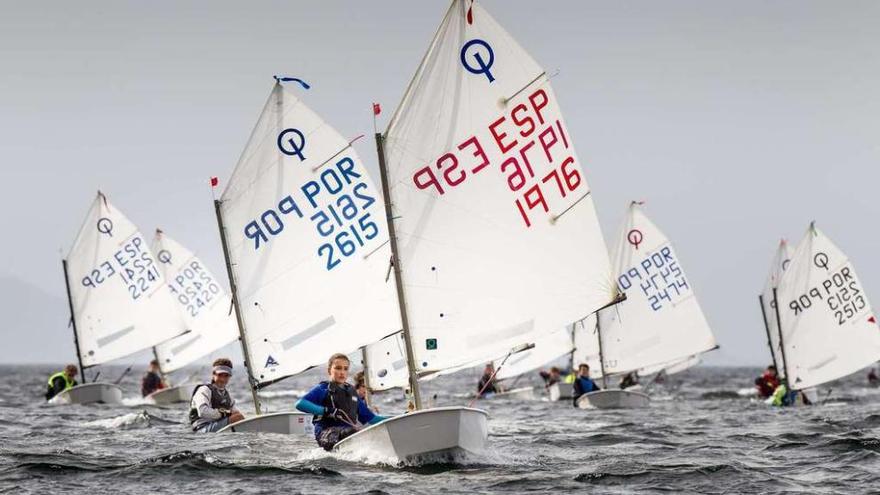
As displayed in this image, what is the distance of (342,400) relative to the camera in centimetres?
1689

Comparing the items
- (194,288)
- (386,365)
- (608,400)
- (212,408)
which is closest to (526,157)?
(212,408)

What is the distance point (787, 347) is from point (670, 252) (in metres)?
5.01

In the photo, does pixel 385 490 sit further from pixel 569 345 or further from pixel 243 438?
pixel 569 345

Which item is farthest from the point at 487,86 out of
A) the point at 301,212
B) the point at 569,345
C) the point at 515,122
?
the point at 569,345

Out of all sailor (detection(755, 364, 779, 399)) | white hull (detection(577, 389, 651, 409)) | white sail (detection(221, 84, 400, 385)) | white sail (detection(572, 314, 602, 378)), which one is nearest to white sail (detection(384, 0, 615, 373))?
white sail (detection(221, 84, 400, 385))

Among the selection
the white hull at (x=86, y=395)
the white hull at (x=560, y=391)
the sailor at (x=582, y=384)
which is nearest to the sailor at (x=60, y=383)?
the white hull at (x=86, y=395)

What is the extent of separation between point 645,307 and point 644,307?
3 cm

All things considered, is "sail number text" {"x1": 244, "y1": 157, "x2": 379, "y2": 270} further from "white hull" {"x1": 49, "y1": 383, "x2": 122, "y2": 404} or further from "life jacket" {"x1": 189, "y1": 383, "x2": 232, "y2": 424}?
"white hull" {"x1": 49, "y1": 383, "x2": 122, "y2": 404}

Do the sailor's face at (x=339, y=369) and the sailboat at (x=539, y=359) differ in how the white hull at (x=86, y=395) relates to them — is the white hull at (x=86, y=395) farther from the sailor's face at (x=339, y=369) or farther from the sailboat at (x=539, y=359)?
the sailor's face at (x=339, y=369)

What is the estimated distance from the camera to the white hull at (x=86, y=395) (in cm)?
3622

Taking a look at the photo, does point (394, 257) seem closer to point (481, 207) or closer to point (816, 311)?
point (481, 207)

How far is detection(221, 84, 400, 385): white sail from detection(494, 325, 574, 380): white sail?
63.8 ft

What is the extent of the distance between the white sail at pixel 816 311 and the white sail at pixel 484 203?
72.4 feet

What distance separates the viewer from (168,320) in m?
39.6
